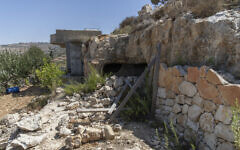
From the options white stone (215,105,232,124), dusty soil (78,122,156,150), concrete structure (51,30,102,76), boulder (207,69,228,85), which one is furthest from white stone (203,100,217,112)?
concrete structure (51,30,102,76)

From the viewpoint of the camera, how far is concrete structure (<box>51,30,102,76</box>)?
28.2 ft

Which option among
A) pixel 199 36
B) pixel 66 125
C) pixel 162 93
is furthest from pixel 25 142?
pixel 199 36

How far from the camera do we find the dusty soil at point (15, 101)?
6.74m

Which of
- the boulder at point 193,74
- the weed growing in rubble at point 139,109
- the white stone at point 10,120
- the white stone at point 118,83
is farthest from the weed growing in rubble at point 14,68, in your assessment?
the boulder at point 193,74

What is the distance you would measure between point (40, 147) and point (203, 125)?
320cm

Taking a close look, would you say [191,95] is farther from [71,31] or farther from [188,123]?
[71,31]

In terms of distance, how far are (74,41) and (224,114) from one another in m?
8.30

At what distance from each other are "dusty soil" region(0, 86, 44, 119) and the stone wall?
6.49m

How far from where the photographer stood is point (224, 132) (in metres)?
2.15

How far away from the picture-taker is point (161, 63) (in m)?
3.78

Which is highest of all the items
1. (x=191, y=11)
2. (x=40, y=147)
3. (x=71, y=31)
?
(x=71, y=31)

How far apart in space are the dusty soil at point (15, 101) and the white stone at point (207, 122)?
7.14m

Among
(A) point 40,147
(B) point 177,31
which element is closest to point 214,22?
(B) point 177,31

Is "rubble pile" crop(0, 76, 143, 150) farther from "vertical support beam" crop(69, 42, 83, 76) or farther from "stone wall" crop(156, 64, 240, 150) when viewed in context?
"vertical support beam" crop(69, 42, 83, 76)
